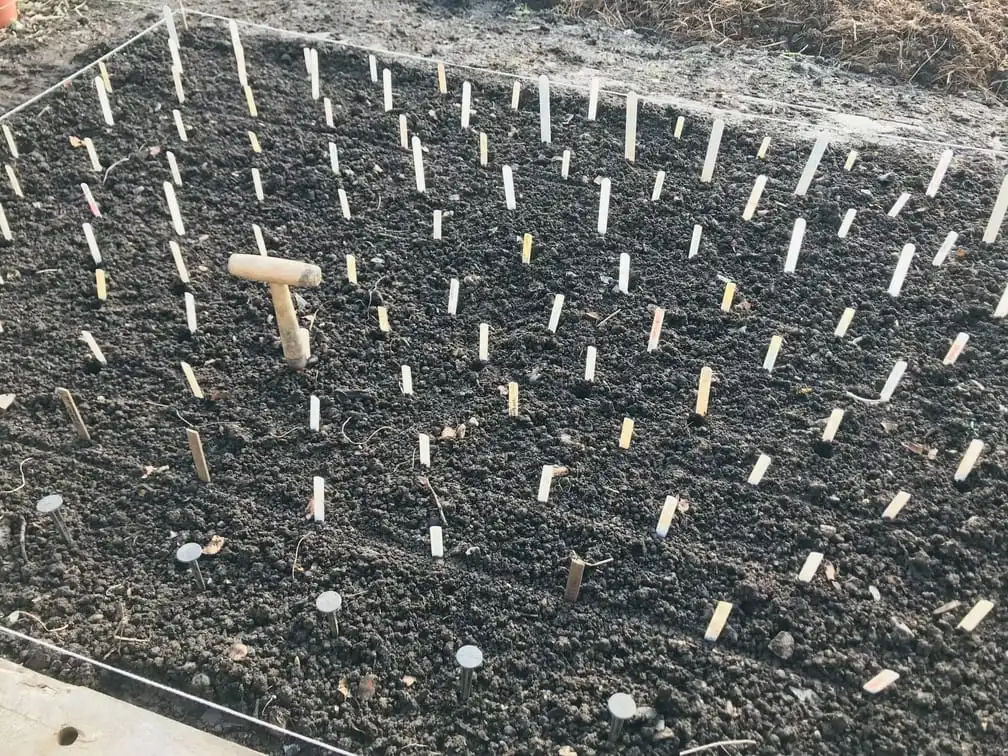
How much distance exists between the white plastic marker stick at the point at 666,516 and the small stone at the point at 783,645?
0.36 meters

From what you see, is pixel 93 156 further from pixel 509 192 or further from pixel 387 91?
pixel 509 192

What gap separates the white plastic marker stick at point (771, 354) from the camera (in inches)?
89.6

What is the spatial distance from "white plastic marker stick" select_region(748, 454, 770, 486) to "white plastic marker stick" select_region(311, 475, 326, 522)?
1.15 meters

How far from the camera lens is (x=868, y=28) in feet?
13.7

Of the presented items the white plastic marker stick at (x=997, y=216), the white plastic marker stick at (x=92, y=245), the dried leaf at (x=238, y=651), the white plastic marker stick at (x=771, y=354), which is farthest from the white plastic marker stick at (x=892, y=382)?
the white plastic marker stick at (x=92, y=245)

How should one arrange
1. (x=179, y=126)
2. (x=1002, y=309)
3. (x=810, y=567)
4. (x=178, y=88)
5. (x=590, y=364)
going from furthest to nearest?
(x=178, y=88) < (x=179, y=126) < (x=1002, y=309) < (x=590, y=364) < (x=810, y=567)

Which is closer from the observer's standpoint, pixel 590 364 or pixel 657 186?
pixel 590 364

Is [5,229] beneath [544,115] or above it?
beneath

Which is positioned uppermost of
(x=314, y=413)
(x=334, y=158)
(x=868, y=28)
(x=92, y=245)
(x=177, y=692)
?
(x=868, y=28)

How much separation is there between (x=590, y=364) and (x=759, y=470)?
0.58 meters

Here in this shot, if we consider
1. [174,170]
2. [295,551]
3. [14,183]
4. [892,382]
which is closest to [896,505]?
[892,382]

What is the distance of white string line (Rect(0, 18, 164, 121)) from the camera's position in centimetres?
334

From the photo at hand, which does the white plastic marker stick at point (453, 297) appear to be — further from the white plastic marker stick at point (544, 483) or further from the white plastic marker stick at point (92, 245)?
the white plastic marker stick at point (92, 245)

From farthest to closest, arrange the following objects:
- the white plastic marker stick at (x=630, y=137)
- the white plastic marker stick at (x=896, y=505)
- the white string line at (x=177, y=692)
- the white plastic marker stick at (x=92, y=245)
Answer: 1. the white plastic marker stick at (x=630, y=137)
2. the white plastic marker stick at (x=92, y=245)
3. the white plastic marker stick at (x=896, y=505)
4. the white string line at (x=177, y=692)
